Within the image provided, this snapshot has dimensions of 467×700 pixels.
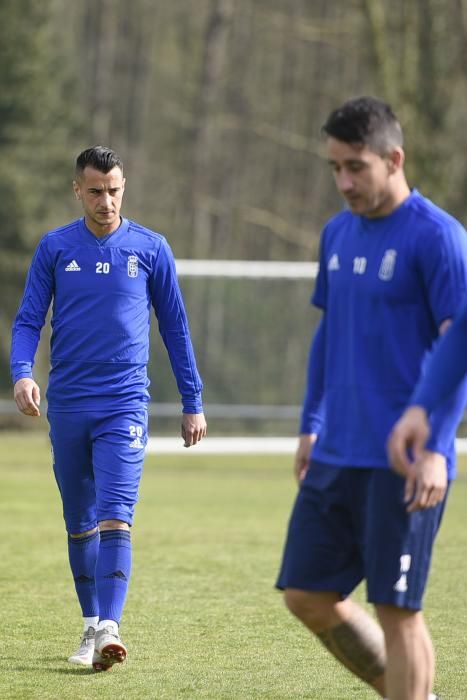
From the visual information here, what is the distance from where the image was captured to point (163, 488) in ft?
55.4

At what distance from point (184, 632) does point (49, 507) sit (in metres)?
7.11

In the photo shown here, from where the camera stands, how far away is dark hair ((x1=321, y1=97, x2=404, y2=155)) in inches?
170

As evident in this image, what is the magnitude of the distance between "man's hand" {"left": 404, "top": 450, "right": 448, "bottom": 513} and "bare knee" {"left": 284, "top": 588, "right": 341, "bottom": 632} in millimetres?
554

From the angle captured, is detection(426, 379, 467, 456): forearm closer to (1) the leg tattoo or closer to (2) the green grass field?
(1) the leg tattoo

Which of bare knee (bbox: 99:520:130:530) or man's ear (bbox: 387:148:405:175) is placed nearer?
man's ear (bbox: 387:148:405:175)

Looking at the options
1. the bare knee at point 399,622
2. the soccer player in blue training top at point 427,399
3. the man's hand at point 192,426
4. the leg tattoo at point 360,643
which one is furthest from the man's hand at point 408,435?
the man's hand at point 192,426

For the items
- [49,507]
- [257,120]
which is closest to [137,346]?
[49,507]

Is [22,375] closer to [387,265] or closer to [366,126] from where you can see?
[387,265]

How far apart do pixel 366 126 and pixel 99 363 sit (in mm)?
2486

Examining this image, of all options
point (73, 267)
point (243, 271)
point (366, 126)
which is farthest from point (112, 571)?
point (243, 271)

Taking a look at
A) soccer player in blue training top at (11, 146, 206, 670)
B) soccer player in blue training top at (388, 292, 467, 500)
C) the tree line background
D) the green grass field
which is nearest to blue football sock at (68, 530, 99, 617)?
soccer player in blue training top at (11, 146, 206, 670)

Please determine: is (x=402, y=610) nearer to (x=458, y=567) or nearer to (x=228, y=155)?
(x=458, y=567)

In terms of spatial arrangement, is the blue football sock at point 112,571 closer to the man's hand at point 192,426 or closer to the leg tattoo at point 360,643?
the man's hand at point 192,426

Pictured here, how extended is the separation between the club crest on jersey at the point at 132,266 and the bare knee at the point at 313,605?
2335 millimetres
